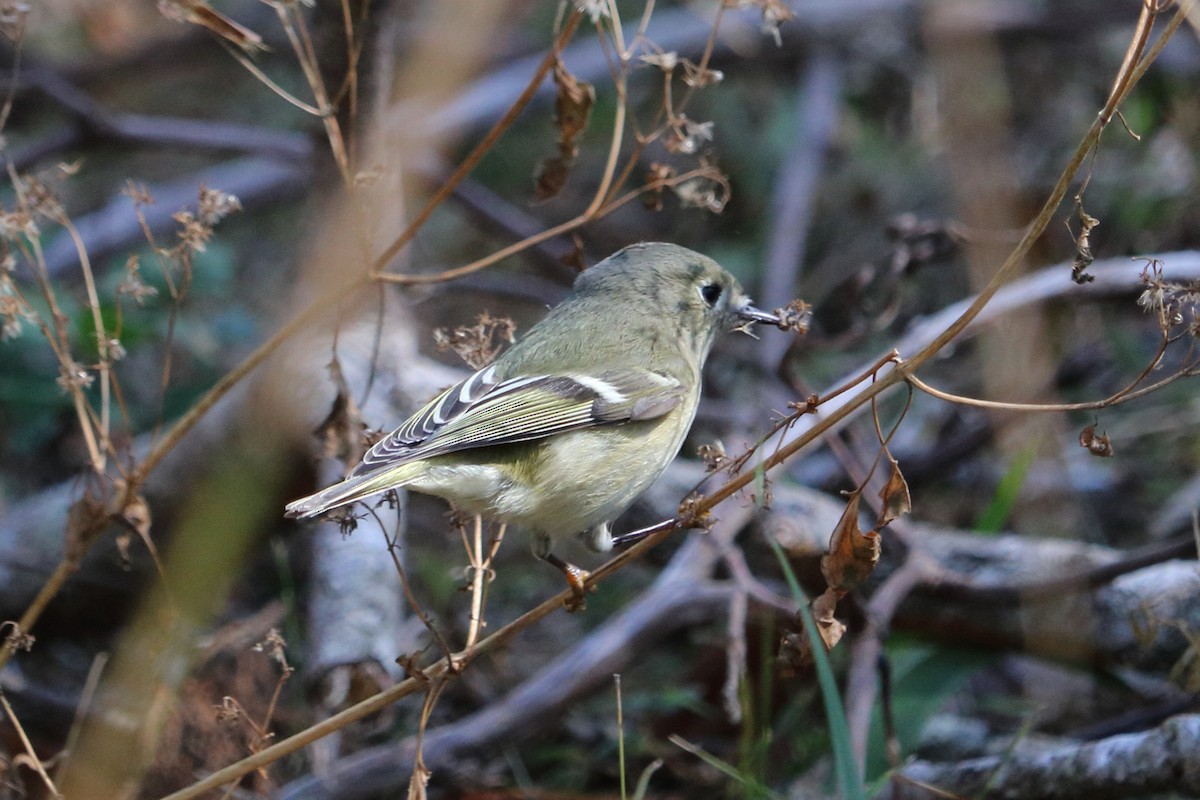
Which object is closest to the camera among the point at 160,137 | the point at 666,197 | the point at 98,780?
the point at 98,780

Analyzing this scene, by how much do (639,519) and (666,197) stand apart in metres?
2.08

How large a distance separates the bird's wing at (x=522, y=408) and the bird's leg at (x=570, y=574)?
226mm

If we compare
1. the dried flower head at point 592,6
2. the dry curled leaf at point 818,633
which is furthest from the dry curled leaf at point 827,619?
the dried flower head at point 592,6

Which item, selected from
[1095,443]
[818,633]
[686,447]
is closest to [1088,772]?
[818,633]

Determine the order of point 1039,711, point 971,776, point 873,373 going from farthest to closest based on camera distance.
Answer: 1. point 1039,711
2. point 971,776
3. point 873,373

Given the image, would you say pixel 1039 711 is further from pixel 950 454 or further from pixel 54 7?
pixel 54 7

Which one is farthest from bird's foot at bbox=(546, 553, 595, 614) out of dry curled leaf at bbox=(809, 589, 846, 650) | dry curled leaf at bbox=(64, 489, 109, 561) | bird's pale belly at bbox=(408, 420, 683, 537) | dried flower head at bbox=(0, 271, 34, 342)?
dried flower head at bbox=(0, 271, 34, 342)

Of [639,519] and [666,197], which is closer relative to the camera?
[639,519]

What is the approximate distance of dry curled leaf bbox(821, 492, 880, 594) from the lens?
4.95 feet

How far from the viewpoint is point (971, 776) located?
2.27m

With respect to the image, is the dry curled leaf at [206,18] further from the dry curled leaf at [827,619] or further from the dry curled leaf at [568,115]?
the dry curled leaf at [827,619]

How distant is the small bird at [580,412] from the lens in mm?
1926

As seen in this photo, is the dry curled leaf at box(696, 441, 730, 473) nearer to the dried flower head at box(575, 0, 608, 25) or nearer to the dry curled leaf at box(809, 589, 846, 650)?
the dry curled leaf at box(809, 589, 846, 650)

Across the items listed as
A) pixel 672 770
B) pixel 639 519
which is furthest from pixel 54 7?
pixel 672 770
